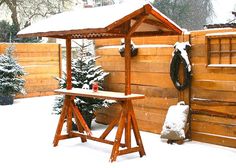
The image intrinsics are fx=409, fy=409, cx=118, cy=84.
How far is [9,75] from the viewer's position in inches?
471

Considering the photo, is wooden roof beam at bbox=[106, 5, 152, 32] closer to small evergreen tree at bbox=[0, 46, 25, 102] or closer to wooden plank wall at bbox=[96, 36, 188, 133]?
wooden plank wall at bbox=[96, 36, 188, 133]

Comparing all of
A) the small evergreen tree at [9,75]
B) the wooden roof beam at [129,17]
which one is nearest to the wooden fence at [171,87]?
the wooden roof beam at [129,17]

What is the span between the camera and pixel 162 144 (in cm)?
684

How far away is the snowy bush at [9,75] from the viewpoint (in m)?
11.8

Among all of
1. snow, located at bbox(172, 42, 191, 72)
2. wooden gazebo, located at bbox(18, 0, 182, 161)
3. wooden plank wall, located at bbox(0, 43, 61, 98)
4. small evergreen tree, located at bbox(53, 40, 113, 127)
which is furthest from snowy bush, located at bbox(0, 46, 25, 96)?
snow, located at bbox(172, 42, 191, 72)

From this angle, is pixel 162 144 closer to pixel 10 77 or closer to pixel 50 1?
pixel 10 77

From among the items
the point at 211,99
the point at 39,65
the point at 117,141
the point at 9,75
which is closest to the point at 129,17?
the point at 117,141

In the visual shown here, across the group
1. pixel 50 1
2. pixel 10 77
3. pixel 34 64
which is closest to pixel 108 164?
pixel 10 77

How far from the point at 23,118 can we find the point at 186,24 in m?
14.8

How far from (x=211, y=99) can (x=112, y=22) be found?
92.9 inches

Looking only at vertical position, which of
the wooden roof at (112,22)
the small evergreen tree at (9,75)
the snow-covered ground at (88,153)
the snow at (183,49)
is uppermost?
the wooden roof at (112,22)

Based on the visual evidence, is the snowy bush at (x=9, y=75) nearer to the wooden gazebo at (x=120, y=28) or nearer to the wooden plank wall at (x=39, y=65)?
the wooden plank wall at (x=39, y=65)

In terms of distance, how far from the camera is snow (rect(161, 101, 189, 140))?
22.1 feet

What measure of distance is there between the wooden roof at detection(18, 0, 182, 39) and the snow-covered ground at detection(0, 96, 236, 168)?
5.98 ft
